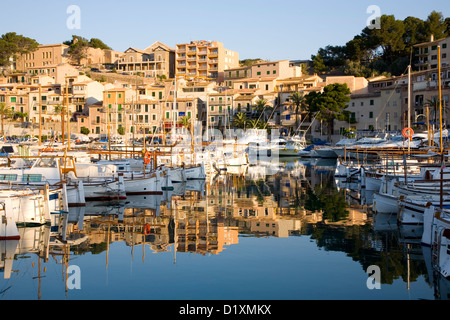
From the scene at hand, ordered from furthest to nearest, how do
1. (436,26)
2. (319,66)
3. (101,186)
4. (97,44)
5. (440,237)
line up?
(97,44), (319,66), (436,26), (101,186), (440,237)

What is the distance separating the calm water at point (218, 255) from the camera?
47.1ft

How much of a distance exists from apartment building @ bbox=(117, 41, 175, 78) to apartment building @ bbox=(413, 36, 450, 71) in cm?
5497

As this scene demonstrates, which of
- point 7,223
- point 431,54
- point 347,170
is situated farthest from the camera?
point 431,54

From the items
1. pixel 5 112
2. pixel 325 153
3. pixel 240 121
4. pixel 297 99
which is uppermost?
pixel 297 99

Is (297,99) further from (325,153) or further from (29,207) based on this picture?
(29,207)

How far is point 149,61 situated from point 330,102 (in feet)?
179

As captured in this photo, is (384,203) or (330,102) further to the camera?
(330,102)

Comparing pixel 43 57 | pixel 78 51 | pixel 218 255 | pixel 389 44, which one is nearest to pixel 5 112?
pixel 43 57

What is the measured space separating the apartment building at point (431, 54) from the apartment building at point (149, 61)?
5497cm

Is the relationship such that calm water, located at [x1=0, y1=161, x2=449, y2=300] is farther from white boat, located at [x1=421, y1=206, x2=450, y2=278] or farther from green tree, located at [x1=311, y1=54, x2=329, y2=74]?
green tree, located at [x1=311, y1=54, x2=329, y2=74]

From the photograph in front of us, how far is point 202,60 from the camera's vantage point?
4779 inches

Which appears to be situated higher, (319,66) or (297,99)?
(319,66)
